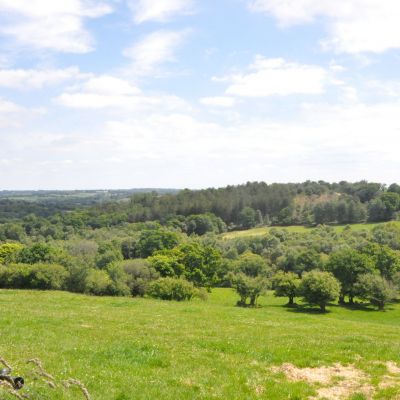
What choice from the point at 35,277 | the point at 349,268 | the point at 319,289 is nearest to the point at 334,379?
the point at 35,277

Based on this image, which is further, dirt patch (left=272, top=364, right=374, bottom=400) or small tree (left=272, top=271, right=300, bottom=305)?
small tree (left=272, top=271, right=300, bottom=305)

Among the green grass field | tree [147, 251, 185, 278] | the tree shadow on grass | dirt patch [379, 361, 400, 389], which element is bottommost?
the tree shadow on grass

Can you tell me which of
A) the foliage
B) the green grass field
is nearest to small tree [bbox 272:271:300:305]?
the green grass field

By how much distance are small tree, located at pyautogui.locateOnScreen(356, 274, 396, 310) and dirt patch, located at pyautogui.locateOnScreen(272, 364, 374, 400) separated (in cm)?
6311

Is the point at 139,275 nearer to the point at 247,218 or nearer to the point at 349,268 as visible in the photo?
the point at 349,268

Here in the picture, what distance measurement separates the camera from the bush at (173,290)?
5759cm

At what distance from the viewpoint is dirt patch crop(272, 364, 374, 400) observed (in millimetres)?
13008

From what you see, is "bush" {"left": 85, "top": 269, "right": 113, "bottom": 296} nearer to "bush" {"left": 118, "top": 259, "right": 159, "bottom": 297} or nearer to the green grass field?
"bush" {"left": 118, "top": 259, "right": 159, "bottom": 297}

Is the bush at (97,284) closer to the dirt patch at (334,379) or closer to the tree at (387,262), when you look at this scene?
the dirt patch at (334,379)

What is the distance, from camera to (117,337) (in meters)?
19.3

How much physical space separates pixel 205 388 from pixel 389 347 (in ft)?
32.2

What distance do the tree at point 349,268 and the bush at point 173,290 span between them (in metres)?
36.0

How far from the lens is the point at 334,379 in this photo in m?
14.2

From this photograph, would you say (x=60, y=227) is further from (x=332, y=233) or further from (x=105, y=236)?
(x=332, y=233)
